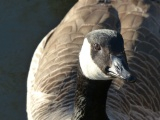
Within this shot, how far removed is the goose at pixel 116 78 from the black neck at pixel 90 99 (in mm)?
145

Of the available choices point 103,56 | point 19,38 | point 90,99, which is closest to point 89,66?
point 103,56

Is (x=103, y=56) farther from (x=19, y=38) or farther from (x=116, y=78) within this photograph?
(x=19, y=38)

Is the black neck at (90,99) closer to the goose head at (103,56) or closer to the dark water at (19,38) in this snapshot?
the goose head at (103,56)

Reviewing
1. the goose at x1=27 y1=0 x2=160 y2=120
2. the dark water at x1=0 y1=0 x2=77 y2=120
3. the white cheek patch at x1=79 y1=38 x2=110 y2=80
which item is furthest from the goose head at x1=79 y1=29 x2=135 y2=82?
the dark water at x1=0 y1=0 x2=77 y2=120

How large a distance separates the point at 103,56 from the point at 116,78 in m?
1.10

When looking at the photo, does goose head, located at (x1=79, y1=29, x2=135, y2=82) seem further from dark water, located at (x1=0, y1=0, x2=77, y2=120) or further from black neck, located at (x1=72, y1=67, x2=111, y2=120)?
dark water, located at (x1=0, y1=0, x2=77, y2=120)

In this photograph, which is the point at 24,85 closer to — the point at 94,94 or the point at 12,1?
the point at 12,1

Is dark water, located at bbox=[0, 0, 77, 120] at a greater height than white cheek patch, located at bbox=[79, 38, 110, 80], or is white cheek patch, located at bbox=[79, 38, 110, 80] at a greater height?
white cheek patch, located at bbox=[79, 38, 110, 80]

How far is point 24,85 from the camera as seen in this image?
6906mm

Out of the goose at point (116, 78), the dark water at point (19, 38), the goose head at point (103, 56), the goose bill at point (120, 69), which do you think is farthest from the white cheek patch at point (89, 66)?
the dark water at point (19, 38)

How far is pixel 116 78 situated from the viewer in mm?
4941

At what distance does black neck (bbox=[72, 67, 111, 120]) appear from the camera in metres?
4.07

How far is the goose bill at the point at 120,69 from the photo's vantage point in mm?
3594

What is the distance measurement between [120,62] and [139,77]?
64.1 inches
